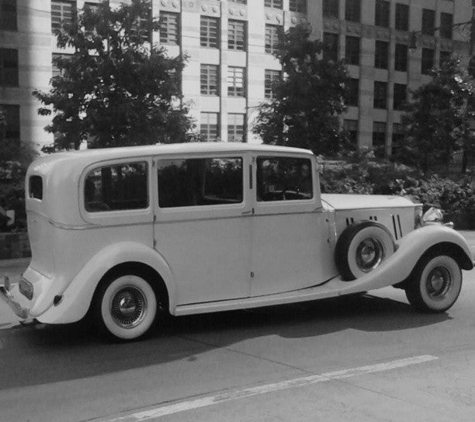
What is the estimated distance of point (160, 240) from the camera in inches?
304

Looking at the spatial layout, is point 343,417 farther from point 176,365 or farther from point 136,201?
point 136,201

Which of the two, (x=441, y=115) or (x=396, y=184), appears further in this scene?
(x=441, y=115)

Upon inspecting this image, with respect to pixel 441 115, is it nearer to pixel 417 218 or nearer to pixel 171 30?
pixel 171 30

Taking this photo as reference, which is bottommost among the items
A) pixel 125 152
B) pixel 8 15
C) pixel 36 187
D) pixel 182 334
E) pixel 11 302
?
pixel 182 334

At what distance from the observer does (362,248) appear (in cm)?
870

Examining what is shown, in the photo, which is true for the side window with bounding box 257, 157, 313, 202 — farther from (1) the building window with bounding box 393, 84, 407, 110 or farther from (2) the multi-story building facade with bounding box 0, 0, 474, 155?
(1) the building window with bounding box 393, 84, 407, 110

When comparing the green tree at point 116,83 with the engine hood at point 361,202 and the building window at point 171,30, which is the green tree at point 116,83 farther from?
the building window at point 171,30

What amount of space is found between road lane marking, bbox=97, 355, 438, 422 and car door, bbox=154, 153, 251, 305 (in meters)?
1.89

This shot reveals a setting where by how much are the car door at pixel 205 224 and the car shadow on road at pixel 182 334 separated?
51cm

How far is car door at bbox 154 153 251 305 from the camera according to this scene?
7.78m

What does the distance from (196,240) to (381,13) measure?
50.3 m

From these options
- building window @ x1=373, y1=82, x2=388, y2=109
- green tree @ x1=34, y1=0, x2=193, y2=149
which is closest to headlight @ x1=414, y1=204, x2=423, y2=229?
green tree @ x1=34, y1=0, x2=193, y2=149

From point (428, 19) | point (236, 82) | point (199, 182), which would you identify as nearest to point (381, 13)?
point (428, 19)

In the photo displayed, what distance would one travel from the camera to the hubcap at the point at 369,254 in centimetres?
870
